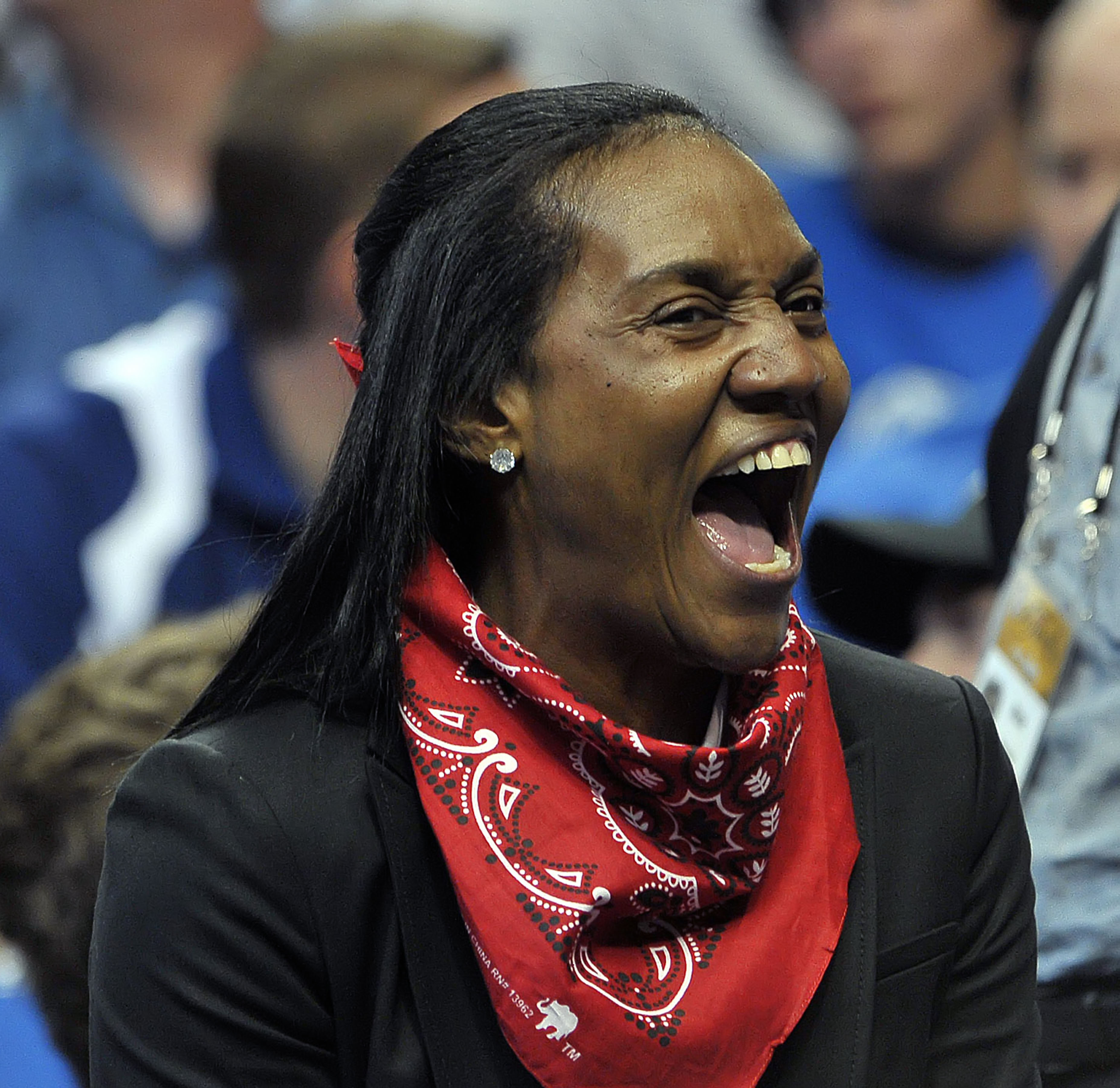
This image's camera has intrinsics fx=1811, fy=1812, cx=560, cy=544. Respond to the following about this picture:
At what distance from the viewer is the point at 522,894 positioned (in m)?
1.52

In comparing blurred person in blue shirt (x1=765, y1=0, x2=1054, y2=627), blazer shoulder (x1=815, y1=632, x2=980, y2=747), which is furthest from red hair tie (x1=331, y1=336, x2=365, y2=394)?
blurred person in blue shirt (x1=765, y1=0, x2=1054, y2=627)

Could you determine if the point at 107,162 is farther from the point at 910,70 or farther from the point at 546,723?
the point at 546,723

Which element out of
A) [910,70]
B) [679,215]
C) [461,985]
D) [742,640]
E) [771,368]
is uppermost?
[910,70]

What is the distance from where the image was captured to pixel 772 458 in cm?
154

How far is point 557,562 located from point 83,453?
2488mm

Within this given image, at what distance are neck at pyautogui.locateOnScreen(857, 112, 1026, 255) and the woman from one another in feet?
10.2

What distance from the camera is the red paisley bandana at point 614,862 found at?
1.52 m

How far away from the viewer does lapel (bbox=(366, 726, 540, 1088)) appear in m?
1.56

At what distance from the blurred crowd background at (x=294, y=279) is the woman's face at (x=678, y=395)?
0.21m

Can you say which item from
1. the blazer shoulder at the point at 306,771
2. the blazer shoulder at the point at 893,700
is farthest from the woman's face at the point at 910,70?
the blazer shoulder at the point at 306,771

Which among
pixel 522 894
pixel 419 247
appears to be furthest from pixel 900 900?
pixel 419 247

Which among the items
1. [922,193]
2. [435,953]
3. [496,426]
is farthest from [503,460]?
[922,193]

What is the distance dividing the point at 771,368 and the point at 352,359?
412mm

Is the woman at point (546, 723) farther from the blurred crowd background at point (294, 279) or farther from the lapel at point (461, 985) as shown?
the blurred crowd background at point (294, 279)
